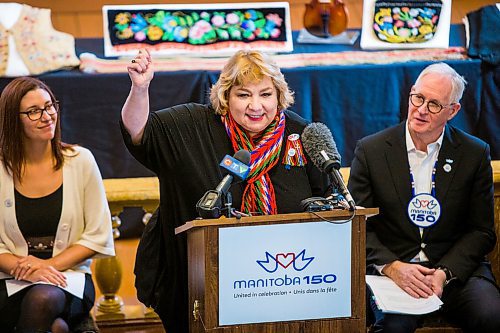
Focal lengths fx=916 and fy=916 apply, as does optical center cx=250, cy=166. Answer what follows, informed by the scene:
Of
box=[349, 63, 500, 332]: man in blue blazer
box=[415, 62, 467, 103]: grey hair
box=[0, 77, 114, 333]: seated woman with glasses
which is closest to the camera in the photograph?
box=[0, 77, 114, 333]: seated woman with glasses

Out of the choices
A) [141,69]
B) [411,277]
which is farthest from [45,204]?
[411,277]

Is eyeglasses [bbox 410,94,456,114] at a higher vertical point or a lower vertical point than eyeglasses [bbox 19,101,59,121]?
lower

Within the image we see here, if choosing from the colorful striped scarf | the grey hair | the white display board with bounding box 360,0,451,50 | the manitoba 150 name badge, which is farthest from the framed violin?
the colorful striped scarf

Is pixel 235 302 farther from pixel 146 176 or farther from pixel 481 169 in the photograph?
pixel 146 176

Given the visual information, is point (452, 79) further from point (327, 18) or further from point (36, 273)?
point (36, 273)

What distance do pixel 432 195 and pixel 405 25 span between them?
171 centimetres

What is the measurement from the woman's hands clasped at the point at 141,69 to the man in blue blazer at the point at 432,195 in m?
1.04

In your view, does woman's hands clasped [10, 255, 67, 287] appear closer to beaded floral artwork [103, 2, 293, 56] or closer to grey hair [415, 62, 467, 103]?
grey hair [415, 62, 467, 103]

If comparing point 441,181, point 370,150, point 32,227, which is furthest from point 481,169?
point 32,227

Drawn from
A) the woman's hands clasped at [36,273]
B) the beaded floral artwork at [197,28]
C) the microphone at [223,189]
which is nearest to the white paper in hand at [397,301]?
the microphone at [223,189]

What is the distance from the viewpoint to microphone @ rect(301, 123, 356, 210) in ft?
8.16

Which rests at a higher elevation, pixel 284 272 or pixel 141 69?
pixel 141 69

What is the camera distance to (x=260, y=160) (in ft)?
9.41

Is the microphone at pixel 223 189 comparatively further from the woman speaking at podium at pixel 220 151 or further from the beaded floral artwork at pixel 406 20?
the beaded floral artwork at pixel 406 20
